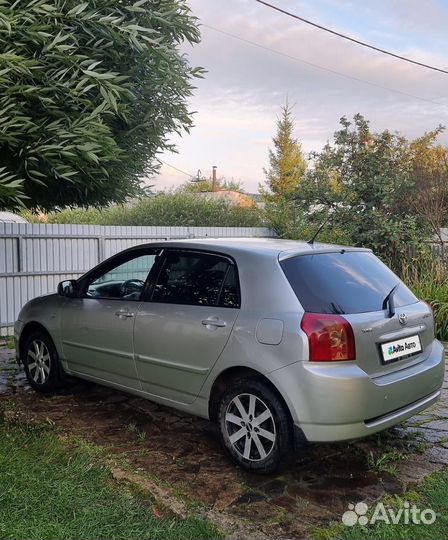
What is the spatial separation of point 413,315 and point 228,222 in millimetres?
11715

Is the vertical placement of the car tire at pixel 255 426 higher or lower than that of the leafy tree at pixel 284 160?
lower

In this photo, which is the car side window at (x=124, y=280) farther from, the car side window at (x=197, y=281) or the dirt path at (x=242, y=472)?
the dirt path at (x=242, y=472)

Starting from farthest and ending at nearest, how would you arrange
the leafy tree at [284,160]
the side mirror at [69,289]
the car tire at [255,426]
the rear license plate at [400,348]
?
the leafy tree at [284,160] < the side mirror at [69,289] < the rear license plate at [400,348] < the car tire at [255,426]

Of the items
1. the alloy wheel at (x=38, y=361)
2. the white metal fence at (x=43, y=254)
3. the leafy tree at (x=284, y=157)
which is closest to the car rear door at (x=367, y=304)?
the alloy wheel at (x=38, y=361)

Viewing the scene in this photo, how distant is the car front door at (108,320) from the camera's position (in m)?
4.31

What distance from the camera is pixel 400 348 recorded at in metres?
3.51

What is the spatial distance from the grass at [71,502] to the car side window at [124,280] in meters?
1.33

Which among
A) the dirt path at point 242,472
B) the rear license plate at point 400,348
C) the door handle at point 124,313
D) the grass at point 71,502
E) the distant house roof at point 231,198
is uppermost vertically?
the distant house roof at point 231,198

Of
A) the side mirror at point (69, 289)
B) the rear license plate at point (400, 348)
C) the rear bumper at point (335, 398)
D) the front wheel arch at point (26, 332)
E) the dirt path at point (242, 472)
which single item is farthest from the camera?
the front wheel arch at point (26, 332)

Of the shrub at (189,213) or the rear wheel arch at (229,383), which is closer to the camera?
the rear wheel arch at (229,383)

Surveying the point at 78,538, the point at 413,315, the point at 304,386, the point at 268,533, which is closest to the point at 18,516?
the point at 78,538

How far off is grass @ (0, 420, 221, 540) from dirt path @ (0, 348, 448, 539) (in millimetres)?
196

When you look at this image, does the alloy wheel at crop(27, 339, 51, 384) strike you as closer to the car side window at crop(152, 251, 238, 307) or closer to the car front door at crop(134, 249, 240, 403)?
the car front door at crop(134, 249, 240, 403)

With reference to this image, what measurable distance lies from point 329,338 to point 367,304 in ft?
1.69
